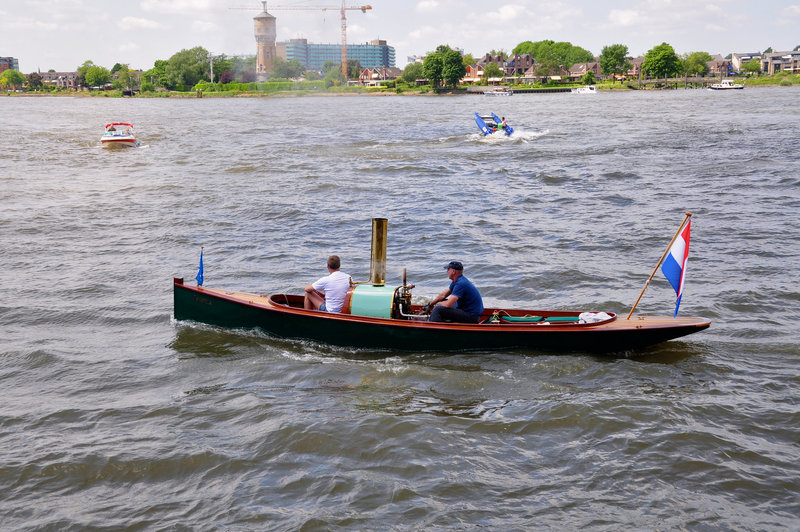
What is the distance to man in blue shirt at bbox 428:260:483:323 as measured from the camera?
36.3 ft

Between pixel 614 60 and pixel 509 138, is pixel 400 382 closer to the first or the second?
pixel 509 138

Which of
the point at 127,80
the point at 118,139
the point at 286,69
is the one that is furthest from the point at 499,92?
the point at 118,139

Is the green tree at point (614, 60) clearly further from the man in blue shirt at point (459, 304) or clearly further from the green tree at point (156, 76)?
the man in blue shirt at point (459, 304)

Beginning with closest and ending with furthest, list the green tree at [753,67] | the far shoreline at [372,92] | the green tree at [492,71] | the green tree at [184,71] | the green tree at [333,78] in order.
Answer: the far shoreline at [372,92] < the green tree at [184,71] < the green tree at [333,78] < the green tree at [492,71] < the green tree at [753,67]

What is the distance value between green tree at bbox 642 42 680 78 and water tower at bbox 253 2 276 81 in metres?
88.0

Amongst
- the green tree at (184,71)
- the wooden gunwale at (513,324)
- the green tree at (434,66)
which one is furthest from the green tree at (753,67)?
the wooden gunwale at (513,324)

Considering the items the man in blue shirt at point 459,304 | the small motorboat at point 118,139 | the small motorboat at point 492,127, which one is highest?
the small motorboat at point 492,127

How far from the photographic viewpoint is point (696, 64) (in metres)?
170

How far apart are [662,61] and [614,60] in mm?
20163

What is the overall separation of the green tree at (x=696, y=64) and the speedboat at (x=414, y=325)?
172725 millimetres

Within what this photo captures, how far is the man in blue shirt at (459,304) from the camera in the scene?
36.3 feet

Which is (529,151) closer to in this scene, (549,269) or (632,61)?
(549,269)

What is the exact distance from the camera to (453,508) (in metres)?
7.56

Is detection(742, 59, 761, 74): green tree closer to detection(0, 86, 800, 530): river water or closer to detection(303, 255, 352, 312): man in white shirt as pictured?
detection(0, 86, 800, 530): river water
